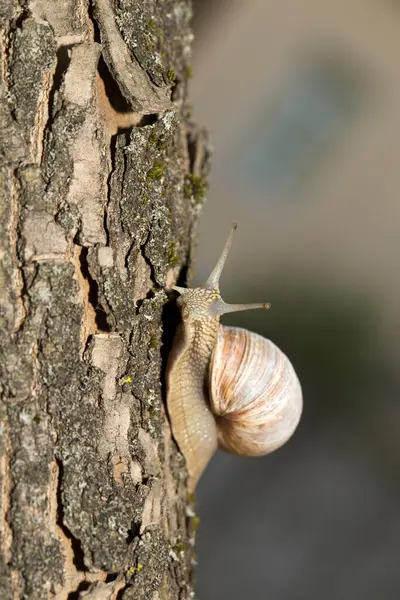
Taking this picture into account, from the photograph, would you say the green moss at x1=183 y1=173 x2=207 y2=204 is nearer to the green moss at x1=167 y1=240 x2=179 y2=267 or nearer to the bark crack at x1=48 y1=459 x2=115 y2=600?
the green moss at x1=167 y1=240 x2=179 y2=267

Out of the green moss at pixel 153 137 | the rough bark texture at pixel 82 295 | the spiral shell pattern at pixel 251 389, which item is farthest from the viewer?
the spiral shell pattern at pixel 251 389

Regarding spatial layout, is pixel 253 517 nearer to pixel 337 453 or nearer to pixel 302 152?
pixel 337 453

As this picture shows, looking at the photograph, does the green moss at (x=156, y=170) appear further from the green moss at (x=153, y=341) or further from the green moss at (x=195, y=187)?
the green moss at (x=153, y=341)

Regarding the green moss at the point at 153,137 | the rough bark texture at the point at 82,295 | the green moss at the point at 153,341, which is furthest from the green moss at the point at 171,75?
the green moss at the point at 153,341

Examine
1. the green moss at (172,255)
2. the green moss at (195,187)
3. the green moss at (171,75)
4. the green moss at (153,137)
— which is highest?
the green moss at (171,75)

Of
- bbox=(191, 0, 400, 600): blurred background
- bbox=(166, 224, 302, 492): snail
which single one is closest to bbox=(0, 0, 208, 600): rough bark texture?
bbox=(166, 224, 302, 492): snail

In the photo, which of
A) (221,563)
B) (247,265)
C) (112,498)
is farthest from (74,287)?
(221,563)
